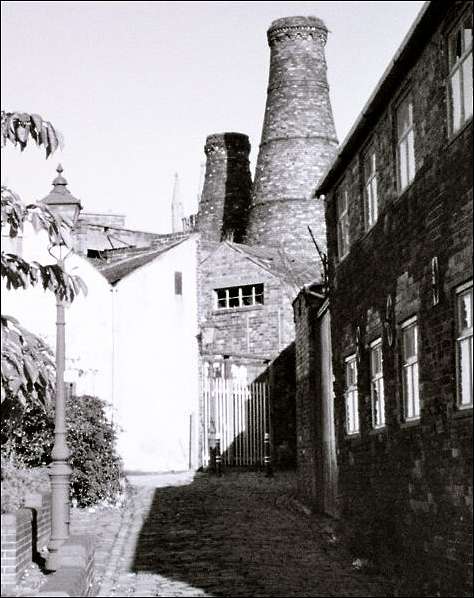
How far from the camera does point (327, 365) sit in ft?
69.9

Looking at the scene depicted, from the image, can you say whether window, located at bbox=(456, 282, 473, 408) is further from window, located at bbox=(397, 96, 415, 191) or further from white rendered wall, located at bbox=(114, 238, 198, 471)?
white rendered wall, located at bbox=(114, 238, 198, 471)

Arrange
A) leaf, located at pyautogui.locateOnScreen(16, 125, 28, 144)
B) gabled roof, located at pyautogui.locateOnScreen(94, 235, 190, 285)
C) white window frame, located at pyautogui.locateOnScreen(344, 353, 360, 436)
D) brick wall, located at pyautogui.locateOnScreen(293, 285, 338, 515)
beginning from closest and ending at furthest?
1. leaf, located at pyautogui.locateOnScreen(16, 125, 28, 144)
2. white window frame, located at pyautogui.locateOnScreen(344, 353, 360, 436)
3. brick wall, located at pyautogui.locateOnScreen(293, 285, 338, 515)
4. gabled roof, located at pyautogui.locateOnScreen(94, 235, 190, 285)

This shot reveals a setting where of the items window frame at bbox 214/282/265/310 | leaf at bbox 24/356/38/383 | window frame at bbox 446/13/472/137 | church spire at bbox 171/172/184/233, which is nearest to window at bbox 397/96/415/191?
window frame at bbox 446/13/472/137

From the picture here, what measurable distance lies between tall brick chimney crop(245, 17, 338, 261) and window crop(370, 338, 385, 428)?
1127 inches

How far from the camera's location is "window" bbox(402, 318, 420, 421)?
44.9 ft

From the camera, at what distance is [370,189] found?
659 inches

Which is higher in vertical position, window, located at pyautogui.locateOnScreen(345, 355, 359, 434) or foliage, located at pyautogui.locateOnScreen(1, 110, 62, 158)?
foliage, located at pyautogui.locateOnScreen(1, 110, 62, 158)

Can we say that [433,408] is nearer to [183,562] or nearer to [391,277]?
[391,277]

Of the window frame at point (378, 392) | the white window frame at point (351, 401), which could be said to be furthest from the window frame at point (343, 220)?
the window frame at point (378, 392)

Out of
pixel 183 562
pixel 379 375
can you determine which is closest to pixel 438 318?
pixel 379 375

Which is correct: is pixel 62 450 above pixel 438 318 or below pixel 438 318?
below

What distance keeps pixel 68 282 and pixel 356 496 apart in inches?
281

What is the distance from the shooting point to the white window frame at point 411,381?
534 inches

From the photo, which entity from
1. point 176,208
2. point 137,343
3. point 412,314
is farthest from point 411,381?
point 176,208
